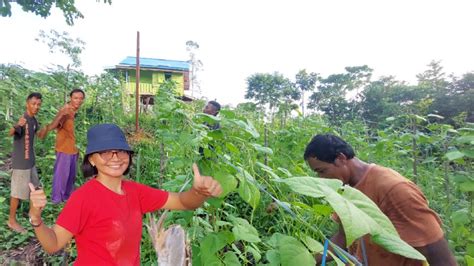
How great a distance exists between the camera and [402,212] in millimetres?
1526

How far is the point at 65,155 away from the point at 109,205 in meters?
2.97

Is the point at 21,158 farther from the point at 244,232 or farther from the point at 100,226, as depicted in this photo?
the point at 244,232

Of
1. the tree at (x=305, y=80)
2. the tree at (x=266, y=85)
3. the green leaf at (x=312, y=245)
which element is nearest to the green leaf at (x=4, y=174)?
the green leaf at (x=312, y=245)

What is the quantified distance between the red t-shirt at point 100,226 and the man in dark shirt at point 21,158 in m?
2.76

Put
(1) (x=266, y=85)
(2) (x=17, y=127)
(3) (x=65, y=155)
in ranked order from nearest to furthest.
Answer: (2) (x=17, y=127)
(3) (x=65, y=155)
(1) (x=266, y=85)

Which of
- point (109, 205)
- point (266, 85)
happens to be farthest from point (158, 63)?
point (109, 205)

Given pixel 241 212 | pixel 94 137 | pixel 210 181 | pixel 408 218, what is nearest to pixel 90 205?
pixel 94 137

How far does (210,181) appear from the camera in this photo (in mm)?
1189

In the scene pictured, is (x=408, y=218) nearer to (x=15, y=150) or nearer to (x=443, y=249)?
(x=443, y=249)

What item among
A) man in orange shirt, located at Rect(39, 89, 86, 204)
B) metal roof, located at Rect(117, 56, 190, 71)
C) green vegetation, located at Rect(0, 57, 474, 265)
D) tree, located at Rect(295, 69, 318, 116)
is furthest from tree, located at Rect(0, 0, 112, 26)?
tree, located at Rect(295, 69, 318, 116)

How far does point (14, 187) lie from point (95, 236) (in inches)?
113

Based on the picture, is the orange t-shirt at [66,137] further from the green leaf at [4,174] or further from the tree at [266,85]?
the tree at [266,85]

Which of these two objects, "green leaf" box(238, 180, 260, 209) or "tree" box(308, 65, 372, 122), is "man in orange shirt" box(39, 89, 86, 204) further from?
"tree" box(308, 65, 372, 122)

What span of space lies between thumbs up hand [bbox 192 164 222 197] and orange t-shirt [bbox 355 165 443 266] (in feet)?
2.64
